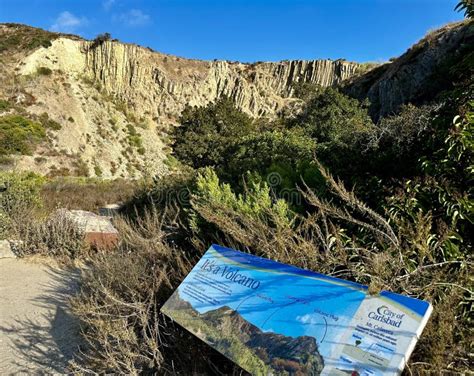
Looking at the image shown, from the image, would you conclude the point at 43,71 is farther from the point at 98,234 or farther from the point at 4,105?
the point at 98,234

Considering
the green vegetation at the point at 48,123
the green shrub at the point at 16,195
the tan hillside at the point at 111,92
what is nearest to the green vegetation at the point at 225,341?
the green shrub at the point at 16,195

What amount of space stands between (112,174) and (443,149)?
2849cm

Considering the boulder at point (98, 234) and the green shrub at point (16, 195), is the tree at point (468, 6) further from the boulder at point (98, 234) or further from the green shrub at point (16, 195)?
the green shrub at point (16, 195)

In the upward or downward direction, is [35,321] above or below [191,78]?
below

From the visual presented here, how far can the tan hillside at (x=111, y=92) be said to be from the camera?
2961 cm

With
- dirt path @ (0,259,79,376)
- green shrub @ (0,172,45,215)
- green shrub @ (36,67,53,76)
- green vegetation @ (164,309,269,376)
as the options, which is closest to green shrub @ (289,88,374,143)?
green shrub @ (0,172,45,215)

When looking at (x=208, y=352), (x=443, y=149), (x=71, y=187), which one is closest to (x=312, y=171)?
(x=443, y=149)

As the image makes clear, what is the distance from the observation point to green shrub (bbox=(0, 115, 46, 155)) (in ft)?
83.6

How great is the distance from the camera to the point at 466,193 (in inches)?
128

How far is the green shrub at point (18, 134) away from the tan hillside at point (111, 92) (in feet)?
2.12

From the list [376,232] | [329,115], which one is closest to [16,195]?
[376,232]

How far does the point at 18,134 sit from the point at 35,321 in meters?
25.0

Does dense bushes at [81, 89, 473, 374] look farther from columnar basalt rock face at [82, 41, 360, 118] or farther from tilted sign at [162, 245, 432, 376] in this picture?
columnar basalt rock face at [82, 41, 360, 118]

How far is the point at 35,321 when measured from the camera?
5.09 meters
